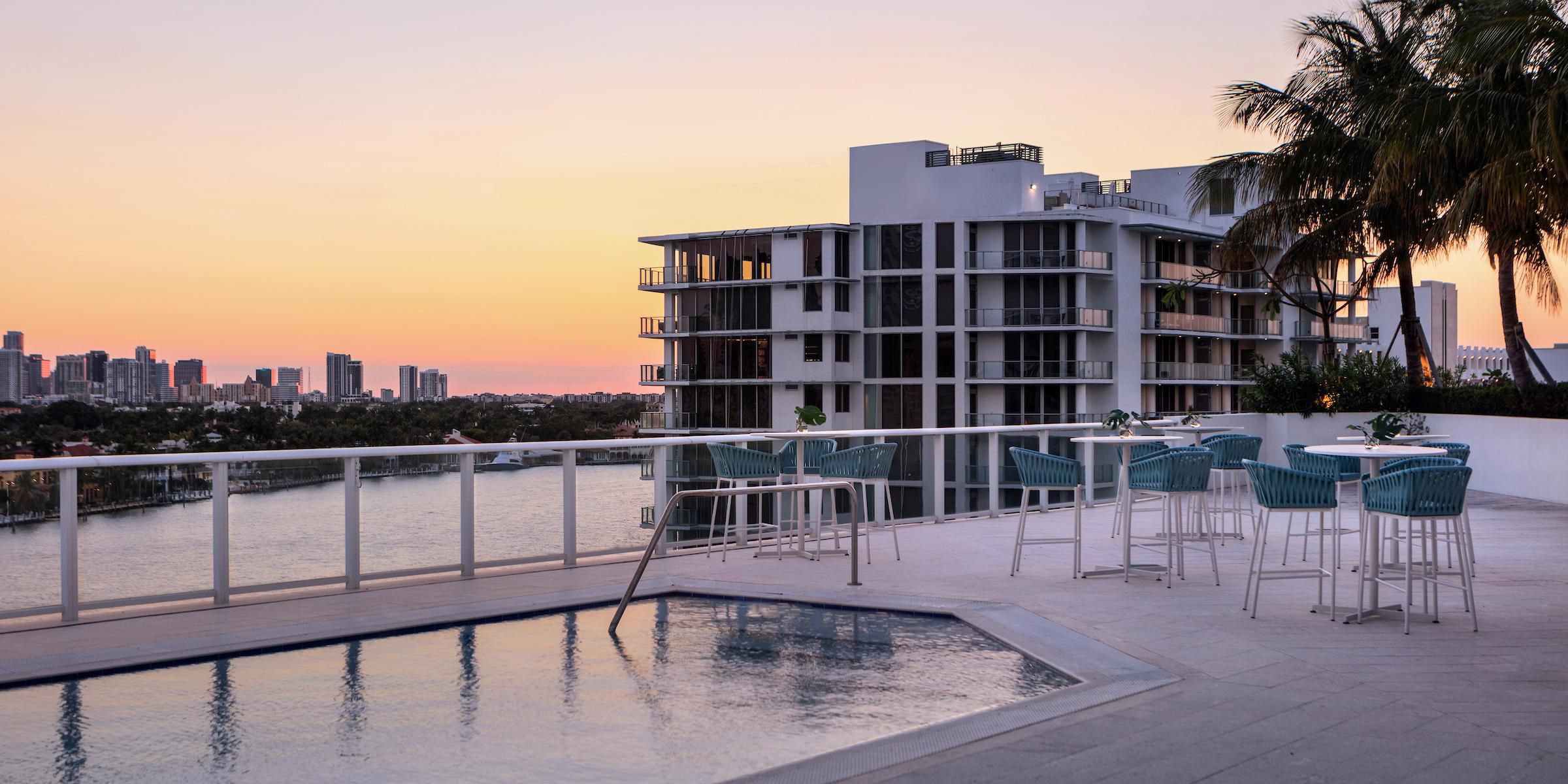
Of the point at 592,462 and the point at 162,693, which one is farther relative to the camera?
the point at 592,462

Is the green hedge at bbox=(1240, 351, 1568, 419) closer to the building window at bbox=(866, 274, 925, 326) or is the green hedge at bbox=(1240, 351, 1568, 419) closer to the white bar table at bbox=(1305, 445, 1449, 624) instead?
the white bar table at bbox=(1305, 445, 1449, 624)

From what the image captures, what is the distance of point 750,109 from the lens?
3759 centimetres

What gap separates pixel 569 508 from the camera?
9.02 m

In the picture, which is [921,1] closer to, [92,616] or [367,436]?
[367,436]

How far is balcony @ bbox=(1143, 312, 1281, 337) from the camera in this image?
59375 mm

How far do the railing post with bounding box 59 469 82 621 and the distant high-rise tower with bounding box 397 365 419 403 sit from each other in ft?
56.9

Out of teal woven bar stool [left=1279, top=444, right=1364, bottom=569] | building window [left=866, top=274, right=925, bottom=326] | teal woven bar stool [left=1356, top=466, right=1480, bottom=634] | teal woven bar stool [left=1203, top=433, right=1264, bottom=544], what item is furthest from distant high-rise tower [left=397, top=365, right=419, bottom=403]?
building window [left=866, top=274, right=925, bottom=326]

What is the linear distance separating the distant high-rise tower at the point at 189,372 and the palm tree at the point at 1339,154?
22.4 meters

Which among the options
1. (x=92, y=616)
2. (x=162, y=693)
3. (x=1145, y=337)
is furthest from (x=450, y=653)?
(x=1145, y=337)

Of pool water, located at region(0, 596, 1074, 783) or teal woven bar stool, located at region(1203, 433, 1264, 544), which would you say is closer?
pool water, located at region(0, 596, 1074, 783)

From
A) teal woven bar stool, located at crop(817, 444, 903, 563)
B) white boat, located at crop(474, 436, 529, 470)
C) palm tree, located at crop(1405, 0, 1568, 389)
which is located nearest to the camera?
white boat, located at crop(474, 436, 529, 470)

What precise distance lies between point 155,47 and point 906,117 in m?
46.8

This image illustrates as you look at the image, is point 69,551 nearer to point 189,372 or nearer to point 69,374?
Answer: point 69,374

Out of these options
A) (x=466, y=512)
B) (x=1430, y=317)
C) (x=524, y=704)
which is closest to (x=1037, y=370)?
(x=1430, y=317)
